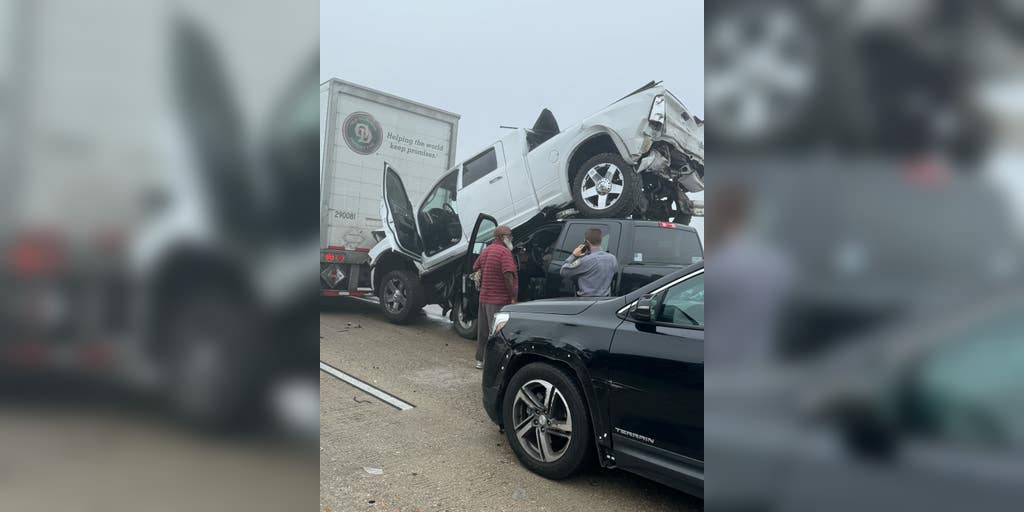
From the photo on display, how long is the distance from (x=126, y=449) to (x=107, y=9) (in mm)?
684

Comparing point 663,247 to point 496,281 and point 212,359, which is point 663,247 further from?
point 212,359

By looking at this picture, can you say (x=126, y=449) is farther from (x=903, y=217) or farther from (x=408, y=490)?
(x=408, y=490)

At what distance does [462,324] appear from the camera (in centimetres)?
815

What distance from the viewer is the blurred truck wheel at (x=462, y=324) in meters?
8.03

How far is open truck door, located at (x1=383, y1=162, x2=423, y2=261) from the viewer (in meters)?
8.77

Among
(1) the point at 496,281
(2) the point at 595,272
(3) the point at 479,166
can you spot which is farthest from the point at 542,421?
(3) the point at 479,166

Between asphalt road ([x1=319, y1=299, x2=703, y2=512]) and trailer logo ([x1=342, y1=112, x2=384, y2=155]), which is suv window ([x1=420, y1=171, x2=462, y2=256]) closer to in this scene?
trailer logo ([x1=342, y1=112, x2=384, y2=155])

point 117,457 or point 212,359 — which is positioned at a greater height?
point 212,359

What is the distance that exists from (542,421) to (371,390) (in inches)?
92.7

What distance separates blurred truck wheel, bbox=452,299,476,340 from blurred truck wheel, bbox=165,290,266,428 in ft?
23.0

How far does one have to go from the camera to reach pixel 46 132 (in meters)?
0.90

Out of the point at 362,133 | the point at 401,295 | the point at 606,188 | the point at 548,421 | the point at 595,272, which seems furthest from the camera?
the point at 362,133

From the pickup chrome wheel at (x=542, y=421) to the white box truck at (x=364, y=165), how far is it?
A: 5.89 metres

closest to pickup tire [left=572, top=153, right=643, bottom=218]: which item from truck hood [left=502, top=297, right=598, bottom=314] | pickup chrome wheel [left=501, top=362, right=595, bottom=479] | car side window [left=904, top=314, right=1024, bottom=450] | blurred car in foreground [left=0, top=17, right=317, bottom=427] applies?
truck hood [left=502, top=297, right=598, bottom=314]
